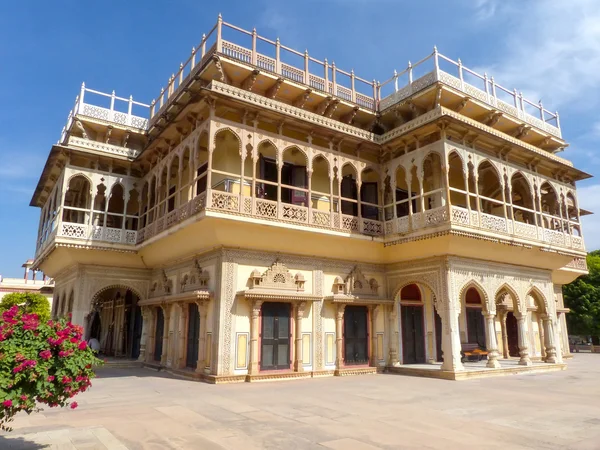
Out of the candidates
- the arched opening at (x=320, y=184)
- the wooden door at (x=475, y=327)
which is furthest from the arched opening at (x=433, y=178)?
the wooden door at (x=475, y=327)

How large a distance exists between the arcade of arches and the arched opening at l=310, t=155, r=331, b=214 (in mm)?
2262

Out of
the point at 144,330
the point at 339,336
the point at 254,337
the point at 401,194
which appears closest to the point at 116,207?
the point at 144,330

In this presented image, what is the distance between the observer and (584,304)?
108ft

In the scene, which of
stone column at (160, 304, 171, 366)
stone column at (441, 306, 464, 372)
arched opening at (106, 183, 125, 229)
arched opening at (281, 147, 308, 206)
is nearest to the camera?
stone column at (441, 306, 464, 372)

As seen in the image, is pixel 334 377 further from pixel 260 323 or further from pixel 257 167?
pixel 257 167

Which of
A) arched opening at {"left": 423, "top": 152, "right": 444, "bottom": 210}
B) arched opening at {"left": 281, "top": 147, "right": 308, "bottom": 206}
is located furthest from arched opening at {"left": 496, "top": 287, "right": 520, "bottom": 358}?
arched opening at {"left": 281, "top": 147, "right": 308, "bottom": 206}

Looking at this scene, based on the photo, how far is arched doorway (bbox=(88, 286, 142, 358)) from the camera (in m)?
20.0

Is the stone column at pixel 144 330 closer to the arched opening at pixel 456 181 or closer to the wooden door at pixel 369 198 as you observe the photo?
the wooden door at pixel 369 198

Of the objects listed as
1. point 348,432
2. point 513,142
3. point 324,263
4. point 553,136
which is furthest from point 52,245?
point 553,136

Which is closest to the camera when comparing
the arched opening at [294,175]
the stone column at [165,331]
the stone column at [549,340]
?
the arched opening at [294,175]

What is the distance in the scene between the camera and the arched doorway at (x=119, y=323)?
20.0 meters

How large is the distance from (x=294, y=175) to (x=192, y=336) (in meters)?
6.54

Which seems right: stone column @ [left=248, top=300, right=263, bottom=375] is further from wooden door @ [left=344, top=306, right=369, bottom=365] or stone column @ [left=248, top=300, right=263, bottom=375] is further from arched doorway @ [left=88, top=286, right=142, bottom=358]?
arched doorway @ [left=88, top=286, right=142, bottom=358]

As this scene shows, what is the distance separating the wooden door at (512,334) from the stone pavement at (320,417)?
964cm
